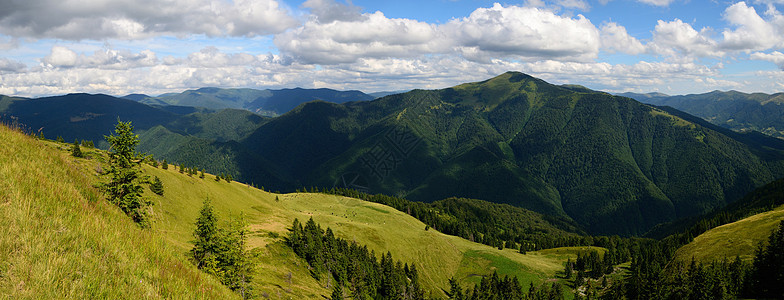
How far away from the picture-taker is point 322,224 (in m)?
121

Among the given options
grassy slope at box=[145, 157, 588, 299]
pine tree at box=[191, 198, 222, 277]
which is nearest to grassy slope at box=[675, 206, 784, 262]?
grassy slope at box=[145, 157, 588, 299]

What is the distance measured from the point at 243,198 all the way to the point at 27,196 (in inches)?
4759

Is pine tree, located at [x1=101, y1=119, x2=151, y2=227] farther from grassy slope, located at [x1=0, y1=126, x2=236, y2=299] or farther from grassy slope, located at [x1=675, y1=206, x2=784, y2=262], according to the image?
grassy slope, located at [x1=675, y1=206, x2=784, y2=262]

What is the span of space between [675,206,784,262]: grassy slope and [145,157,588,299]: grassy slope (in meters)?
51.5

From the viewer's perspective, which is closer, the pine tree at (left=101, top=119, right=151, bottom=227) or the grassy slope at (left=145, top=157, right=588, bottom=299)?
the pine tree at (left=101, top=119, right=151, bottom=227)

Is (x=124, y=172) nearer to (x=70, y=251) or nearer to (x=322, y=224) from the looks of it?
(x=70, y=251)

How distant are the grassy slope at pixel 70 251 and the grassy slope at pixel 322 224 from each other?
47.2 m

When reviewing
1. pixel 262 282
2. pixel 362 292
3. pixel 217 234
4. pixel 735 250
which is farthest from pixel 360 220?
pixel 735 250

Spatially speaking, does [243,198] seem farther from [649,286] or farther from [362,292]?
[649,286]

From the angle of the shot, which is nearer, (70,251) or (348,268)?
(70,251)

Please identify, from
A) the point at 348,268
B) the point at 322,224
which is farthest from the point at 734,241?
the point at 322,224

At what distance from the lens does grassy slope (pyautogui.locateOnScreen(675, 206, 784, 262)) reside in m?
121

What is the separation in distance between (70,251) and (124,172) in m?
34.6

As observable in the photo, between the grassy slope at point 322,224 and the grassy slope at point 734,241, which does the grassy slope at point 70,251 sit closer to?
the grassy slope at point 322,224
